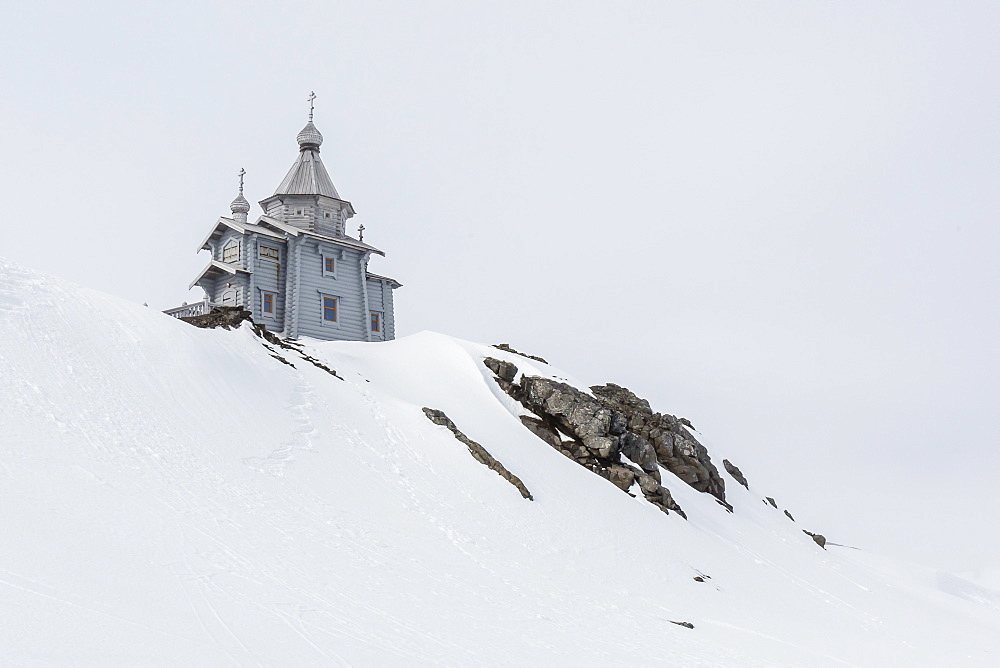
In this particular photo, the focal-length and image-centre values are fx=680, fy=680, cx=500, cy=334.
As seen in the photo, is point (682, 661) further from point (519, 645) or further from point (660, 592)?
point (660, 592)

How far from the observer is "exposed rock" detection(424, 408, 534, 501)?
63.1 feet

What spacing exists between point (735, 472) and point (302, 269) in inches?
972

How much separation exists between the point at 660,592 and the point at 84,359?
1515 cm

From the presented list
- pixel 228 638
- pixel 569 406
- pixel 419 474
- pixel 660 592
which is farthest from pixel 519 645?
pixel 569 406

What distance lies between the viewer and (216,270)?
119ft

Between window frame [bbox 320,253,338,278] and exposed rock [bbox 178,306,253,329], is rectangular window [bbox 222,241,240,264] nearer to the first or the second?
window frame [bbox 320,253,338,278]

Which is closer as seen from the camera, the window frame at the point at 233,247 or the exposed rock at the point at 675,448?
the exposed rock at the point at 675,448

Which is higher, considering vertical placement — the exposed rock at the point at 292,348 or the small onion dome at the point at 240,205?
the small onion dome at the point at 240,205

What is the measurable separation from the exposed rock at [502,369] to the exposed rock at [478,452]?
6075mm

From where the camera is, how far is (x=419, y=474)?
1802 centimetres

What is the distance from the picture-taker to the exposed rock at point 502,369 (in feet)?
90.7

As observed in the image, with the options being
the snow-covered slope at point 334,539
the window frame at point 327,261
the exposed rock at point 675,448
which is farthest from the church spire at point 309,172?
the exposed rock at point 675,448

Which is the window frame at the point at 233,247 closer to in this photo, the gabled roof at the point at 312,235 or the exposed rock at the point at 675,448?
the gabled roof at the point at 312,235


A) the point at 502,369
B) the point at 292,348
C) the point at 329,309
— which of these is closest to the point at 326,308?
the point at 329,309
